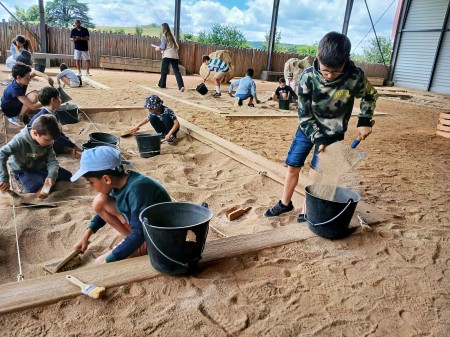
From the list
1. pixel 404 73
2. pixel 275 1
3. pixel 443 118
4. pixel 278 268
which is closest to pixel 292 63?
pixel 275 1

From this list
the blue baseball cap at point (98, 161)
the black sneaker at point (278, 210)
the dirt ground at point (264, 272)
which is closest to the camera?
the dirt ground at point (264, 272)

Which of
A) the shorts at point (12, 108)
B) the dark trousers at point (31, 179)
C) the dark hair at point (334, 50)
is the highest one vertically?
the dark hair at point (334, 50)

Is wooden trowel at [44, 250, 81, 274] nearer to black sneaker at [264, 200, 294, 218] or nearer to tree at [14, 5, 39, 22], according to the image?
black sneaker at [264, 200, 294, 218]

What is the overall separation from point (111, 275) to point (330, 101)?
1.68 m

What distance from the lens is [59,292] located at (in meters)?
1.70

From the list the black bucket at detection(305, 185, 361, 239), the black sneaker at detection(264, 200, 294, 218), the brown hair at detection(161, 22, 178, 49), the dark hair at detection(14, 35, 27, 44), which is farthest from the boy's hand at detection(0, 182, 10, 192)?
→ the brown hair at detection(161, 22, 178, 49)

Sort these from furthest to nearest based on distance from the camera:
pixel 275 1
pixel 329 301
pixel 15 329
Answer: pixel 275 1 → pixel 329 301 → pixel 15 329

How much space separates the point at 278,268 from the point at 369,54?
36492 mm

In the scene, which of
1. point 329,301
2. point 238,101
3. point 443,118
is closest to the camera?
point 329,301

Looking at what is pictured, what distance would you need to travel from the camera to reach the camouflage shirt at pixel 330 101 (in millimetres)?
2362

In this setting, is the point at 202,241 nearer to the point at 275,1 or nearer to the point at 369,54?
the point at 275,1

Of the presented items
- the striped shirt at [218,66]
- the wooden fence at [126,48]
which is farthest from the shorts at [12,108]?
the wooden fence at [126,48]

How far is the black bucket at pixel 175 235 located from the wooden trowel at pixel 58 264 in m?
0.64

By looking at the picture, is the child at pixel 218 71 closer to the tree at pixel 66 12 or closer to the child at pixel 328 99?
the child at pixel 328 99
